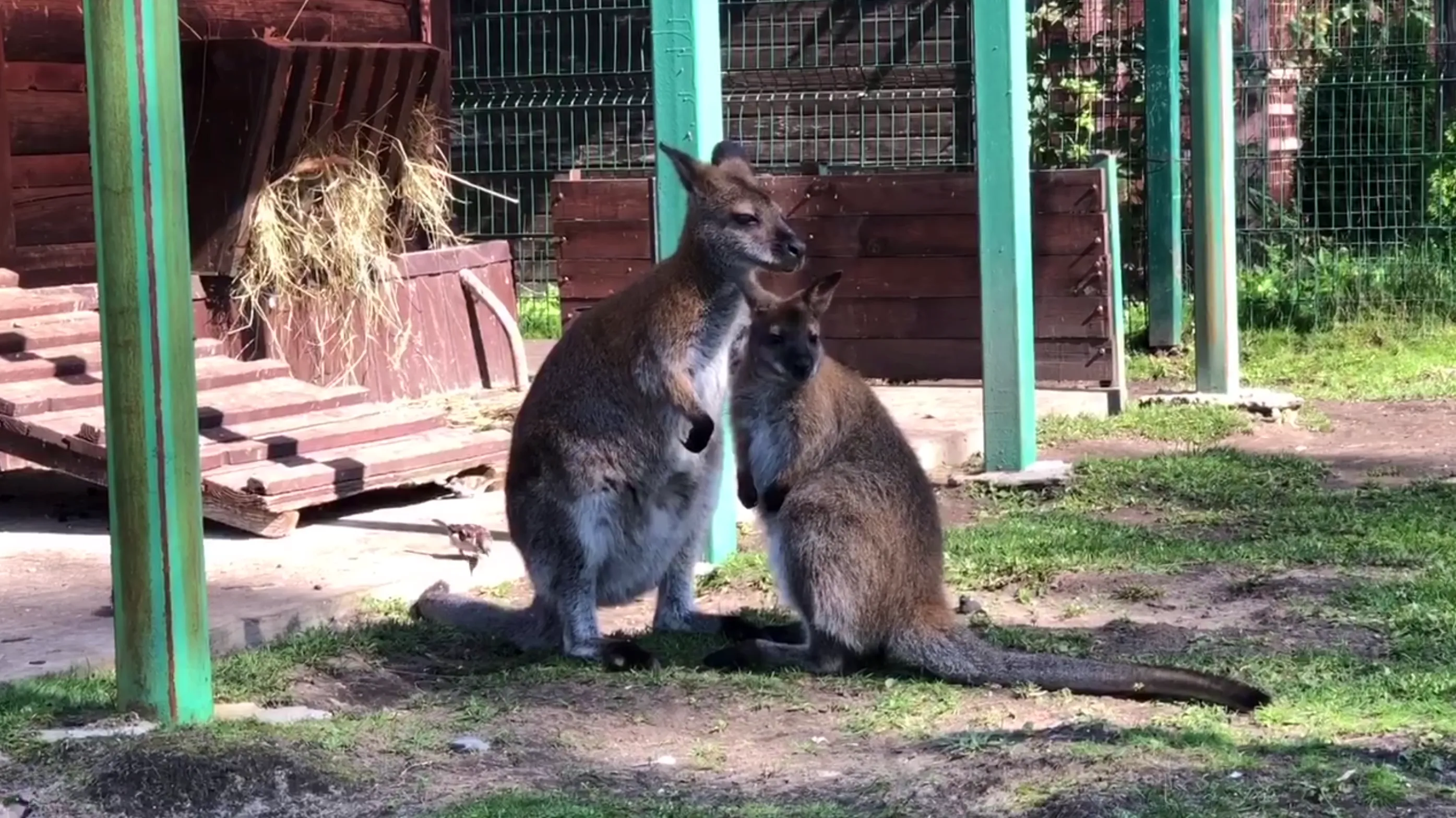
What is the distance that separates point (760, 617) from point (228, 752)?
6.93ft

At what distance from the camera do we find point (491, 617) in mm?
5523

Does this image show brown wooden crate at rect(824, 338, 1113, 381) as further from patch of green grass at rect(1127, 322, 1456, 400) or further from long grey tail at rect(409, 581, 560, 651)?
long grey tail at rect(409, 581, 560, 651)

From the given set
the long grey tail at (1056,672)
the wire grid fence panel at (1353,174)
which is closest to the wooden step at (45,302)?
the long grey tail at (1056,672)

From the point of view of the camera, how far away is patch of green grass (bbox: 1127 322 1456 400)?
397 inches

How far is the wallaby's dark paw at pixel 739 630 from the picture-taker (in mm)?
5438

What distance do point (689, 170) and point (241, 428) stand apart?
2.41m

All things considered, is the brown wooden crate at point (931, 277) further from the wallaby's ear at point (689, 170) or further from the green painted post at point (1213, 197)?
the wallaby's ear at point (689, 170)

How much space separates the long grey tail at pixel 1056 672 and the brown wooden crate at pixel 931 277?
485 centimetres

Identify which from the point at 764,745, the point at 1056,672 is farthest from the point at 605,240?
the point at 764,745

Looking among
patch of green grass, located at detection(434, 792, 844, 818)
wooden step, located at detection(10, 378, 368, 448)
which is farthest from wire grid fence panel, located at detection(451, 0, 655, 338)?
patch of green grass, located at detection(434, 792, 844, 818)

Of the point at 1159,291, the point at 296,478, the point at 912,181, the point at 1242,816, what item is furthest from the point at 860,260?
the point at 1242,816

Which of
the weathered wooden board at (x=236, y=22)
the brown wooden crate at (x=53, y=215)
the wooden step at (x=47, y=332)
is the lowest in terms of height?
the wooden step at (x=47, y=332)

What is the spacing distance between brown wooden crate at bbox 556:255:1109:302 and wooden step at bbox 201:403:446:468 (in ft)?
7.28

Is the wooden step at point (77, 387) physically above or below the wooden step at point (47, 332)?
below
